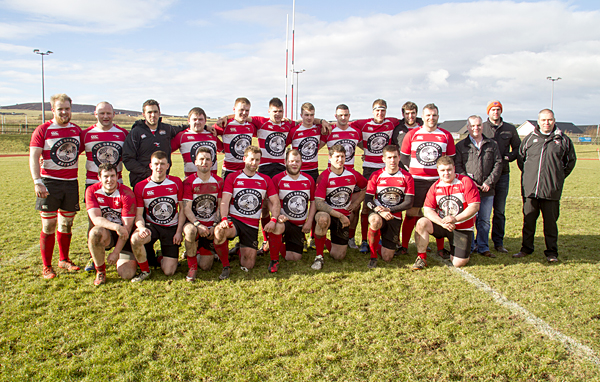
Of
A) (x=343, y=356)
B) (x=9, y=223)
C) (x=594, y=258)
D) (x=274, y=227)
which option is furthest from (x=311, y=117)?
(x=9, y=223)

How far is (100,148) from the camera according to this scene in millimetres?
4773

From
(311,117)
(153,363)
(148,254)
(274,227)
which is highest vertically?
(311,117)

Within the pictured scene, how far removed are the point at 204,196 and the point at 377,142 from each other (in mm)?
2880

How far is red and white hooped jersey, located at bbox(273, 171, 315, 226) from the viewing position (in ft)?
16.6

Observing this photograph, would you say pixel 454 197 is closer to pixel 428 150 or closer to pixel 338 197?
pixel 428 150

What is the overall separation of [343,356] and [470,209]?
2.90m

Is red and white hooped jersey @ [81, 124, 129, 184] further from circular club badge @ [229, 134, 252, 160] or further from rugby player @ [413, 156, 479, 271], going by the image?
rugby player @ [413, 156, 479, 271]

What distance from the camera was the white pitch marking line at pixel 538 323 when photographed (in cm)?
286

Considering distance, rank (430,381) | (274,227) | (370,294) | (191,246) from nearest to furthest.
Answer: (430,381) < (370,294) < (191,246) < (274,227)

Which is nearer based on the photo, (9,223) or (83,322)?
(83,322)

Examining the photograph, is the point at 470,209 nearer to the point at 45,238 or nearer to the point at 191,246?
the point at 191,246

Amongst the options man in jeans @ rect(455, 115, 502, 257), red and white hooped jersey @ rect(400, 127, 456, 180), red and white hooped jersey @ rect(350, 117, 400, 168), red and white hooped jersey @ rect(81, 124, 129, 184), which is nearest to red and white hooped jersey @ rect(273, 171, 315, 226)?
red and white hooped jersey @ rect(350, 117, 400, 168)

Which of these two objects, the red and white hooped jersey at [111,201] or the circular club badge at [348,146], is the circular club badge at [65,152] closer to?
the red and white hooped jersey at [111,201]

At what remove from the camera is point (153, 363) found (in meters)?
2.70
